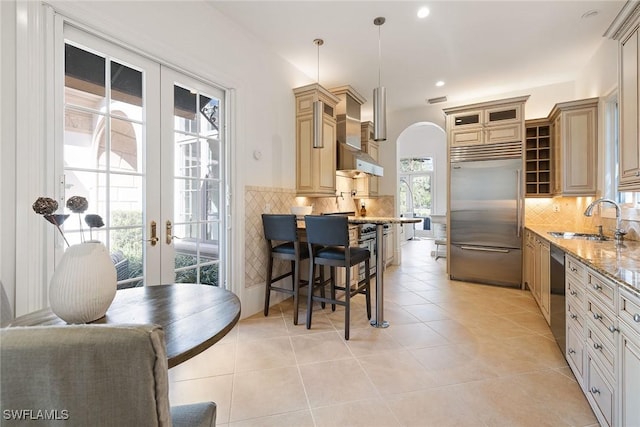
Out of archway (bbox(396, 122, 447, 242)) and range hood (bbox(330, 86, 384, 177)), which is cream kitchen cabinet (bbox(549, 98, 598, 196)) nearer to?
range hood (bbox(330, 86, 384, 177))

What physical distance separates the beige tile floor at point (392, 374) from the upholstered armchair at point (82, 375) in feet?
4.05

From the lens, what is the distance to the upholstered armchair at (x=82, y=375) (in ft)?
1.83

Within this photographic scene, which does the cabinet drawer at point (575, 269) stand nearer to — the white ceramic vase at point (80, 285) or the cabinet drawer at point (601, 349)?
the cabinet drawer at point (601, 349)

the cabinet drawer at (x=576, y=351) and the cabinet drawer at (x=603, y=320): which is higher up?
the cabinet drawer at (x=603, y=320)

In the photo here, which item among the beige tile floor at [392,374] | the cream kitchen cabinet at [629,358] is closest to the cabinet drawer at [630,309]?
the cream kitchen cabinet at [629,358]

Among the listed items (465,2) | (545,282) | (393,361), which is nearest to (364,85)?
(465,2)

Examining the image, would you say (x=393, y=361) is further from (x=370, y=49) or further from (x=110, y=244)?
(x=370, y=49)

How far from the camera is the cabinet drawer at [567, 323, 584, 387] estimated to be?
181 cm

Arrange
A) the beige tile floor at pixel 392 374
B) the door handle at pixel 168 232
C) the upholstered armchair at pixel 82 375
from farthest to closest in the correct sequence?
the door handle at pixel 168 232
the beige tile floor at pixel 392 374
the upholstered armchair at pixel 82 375

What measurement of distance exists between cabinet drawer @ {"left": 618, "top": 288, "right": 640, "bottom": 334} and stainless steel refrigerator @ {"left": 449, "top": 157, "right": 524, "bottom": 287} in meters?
3.04

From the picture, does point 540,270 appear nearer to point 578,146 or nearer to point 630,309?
point 578,146

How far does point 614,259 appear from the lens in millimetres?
1745

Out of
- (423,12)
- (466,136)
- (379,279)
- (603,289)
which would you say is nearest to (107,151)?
(379,279)

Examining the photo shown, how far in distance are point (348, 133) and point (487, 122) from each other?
2.03 metres
